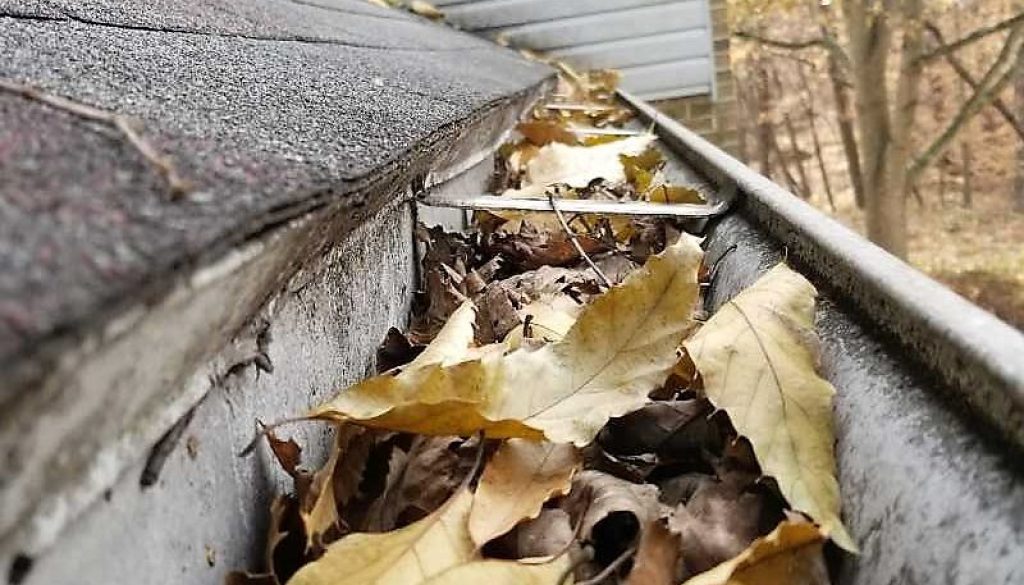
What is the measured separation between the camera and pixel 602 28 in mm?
7449

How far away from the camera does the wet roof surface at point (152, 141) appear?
33 cm

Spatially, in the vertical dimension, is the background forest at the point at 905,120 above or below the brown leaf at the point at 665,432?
below

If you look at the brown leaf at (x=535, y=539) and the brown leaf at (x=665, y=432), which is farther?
the brown leaf at (x=665, y=432)

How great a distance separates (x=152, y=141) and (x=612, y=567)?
37cm

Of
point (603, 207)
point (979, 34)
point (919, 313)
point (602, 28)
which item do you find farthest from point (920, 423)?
point (979, 34)

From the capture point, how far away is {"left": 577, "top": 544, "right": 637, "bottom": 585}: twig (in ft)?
2.16

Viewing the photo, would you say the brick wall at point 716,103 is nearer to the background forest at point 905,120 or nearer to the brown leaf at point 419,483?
the background forest at point 905,120

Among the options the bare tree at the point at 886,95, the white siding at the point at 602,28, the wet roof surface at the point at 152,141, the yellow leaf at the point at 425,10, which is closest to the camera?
the wet roof surface at the point at 152,141

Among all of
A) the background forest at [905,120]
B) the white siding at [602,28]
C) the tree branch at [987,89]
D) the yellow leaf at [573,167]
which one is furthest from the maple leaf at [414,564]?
the tree branch at [987,89]

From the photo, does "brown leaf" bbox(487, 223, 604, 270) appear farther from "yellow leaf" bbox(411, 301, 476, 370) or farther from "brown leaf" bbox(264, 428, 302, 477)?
"brown leaf" bbox(264, 428, 302, 477)

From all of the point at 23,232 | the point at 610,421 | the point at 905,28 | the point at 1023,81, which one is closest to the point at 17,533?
the point at 23,232

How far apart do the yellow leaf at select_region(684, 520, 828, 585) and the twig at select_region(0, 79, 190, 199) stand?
0.39 metres

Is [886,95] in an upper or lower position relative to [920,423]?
lower

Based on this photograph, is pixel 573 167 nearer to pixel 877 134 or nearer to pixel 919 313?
pixel 919 313
